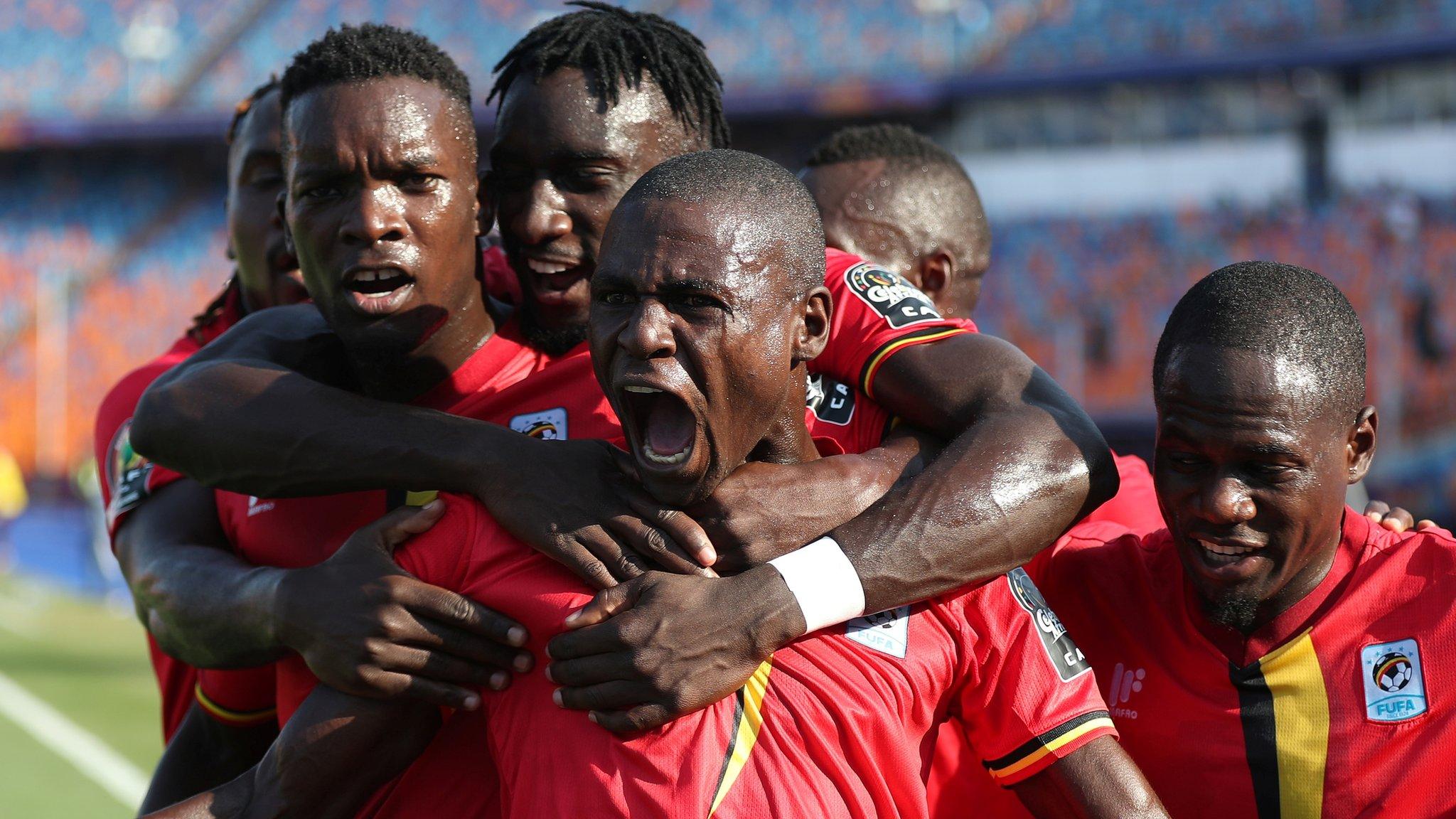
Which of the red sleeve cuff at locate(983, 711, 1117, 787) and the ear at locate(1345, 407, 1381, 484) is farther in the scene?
the ear at locate(1345, 407, 1381, 484)

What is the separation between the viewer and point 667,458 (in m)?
2.26

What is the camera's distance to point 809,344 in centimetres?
240

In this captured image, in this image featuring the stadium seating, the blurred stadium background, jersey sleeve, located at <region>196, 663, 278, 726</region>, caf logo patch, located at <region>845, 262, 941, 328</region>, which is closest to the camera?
caf logo patch, located at <region>845, 262, 941, 328</region>

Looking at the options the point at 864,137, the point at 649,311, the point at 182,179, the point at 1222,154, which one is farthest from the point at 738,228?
the point at 182,179

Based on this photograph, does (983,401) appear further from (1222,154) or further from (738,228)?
(1222,154)

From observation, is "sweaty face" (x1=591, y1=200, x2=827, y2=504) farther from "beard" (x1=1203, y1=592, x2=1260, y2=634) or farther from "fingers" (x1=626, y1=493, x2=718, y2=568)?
"beard" (x1=1203, y1=592, x2=1260, y2=634)

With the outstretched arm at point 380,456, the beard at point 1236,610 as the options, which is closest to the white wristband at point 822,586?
the outstretched arm at point 380,456

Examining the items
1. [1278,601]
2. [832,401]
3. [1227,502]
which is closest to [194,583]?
[832,401]

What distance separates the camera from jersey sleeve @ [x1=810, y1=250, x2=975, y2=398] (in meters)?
2.66

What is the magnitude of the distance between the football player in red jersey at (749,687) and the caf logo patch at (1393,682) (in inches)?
21.0

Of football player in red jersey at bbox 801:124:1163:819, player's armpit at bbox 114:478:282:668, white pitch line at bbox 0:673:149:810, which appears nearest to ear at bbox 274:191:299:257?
player's armpit at bbox 114:478:282:668

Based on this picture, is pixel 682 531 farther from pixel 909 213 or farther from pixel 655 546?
pixel 909 213

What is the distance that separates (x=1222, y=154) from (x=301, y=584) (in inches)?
637

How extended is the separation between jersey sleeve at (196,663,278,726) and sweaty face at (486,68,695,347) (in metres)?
1.06
